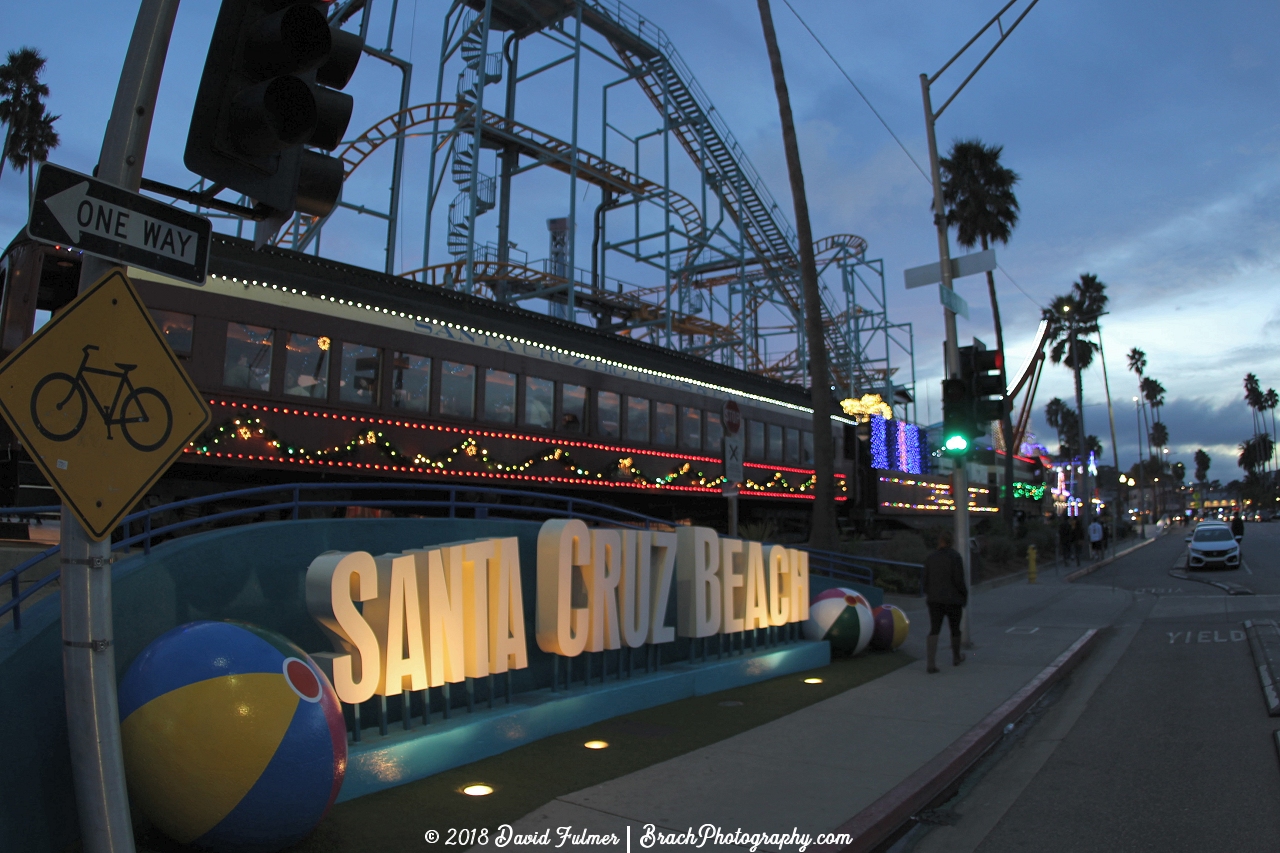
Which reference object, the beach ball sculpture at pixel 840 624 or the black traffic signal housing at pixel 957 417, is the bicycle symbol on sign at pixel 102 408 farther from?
the black traffic signal housing at pixel 957 417

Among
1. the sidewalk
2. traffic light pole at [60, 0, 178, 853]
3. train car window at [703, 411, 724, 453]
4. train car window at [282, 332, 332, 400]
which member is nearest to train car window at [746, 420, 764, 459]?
train car window at [703, 411, 724, 453]

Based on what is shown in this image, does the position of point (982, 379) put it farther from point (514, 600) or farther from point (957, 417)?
point (514, 600)

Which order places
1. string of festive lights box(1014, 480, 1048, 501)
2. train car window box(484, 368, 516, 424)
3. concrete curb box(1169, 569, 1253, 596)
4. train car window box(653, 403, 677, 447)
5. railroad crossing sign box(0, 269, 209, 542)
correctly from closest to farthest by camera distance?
railroad crossing sign box(0, 269, 209, 542)
train car window box(484, 368, 516, 424)
train car window box(653, 403, 677, 447)
concrete curb box(1169, 569, 1253, 596)
string of festive lights box(1014, 480, 1048, 501)

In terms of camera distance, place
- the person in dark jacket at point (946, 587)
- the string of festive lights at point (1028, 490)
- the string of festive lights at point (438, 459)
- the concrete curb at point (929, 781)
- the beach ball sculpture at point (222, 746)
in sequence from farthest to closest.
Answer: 1. the string of festive lights at point (1028, 490)
2. the string of festive lights at point (438, 459)
3. the person in dark jacket at point (946, 587)
4. the concrete curb at point (929, 781)
5. the beach ball sculpture at point (222, 746)

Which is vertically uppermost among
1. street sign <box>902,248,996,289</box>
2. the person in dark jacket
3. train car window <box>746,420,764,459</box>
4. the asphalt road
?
street sign <box>902,248,996,289</box>

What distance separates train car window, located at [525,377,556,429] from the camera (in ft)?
47.6

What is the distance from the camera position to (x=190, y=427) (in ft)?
11.1

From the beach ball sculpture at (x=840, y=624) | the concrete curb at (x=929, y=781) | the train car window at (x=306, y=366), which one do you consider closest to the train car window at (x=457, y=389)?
the train car window at (x=306, y=366)

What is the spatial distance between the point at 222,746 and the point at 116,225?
8.05 feet

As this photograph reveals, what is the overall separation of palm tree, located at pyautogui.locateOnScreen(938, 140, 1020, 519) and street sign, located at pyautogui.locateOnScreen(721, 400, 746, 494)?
28136 millimetres

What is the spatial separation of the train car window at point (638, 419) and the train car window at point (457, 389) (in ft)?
13.1

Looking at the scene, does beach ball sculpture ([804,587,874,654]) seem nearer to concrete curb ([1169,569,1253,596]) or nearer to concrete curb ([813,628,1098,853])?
concrete curb ([813,628,1098,853])

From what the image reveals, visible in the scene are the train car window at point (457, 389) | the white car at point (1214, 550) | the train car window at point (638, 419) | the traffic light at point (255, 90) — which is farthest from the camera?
the white car at point (1214, 550)

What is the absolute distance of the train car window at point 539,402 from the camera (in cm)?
1452
